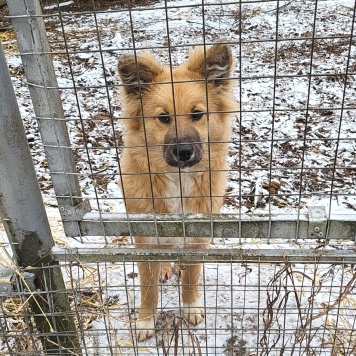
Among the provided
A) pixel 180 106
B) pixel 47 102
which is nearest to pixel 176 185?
pixel 180 106

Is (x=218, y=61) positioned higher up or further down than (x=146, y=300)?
higher up

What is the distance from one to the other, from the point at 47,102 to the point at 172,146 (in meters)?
0.96

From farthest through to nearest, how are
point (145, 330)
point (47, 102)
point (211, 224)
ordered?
point (145, 330) < point (211, 224) < point (47, 102)

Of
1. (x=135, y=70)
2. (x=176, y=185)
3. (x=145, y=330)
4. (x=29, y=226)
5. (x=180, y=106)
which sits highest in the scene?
(x=135, y=70)

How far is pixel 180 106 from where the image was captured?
2.98m

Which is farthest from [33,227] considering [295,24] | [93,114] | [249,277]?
[295,24]

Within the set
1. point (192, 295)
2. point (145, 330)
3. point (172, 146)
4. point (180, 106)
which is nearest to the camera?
point (172, 146)

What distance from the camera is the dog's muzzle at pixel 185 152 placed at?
8.98ft

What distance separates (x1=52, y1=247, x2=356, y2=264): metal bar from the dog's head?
641mm

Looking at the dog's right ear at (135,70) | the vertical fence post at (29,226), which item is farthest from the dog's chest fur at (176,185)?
the vertical fence post at (29,226)

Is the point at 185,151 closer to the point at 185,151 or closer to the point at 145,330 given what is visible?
the point at 185,151

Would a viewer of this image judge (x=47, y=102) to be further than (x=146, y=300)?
No

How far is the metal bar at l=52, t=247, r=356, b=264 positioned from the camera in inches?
90.4

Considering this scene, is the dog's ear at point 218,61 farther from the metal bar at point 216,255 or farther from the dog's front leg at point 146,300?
the dog's front leg at point 146,300
